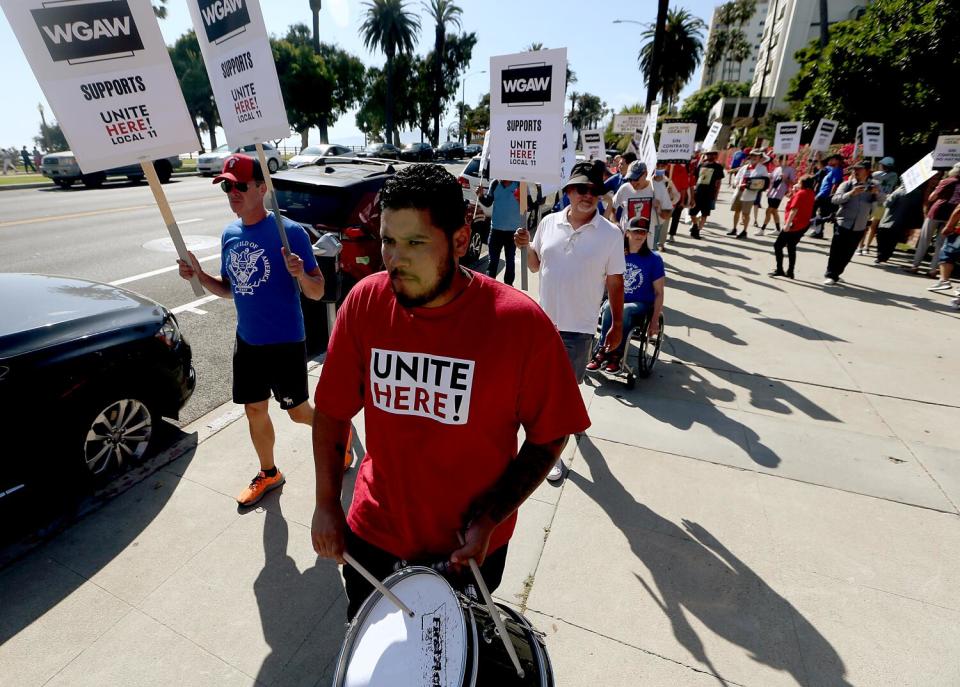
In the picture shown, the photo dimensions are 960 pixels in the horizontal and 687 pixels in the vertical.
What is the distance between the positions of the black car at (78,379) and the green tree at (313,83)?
37.3 meters

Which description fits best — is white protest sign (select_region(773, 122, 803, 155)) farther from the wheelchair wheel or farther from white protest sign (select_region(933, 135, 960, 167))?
the wheelchair wheel

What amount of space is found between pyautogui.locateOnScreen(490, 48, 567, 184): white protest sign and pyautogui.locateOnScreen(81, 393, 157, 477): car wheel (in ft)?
9.97

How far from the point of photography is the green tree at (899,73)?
13.0 metres

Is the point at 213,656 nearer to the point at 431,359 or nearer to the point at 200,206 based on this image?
the point at 431,359

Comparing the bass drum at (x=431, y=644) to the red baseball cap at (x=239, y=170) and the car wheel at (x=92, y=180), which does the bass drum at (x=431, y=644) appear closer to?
the red baseball cap at (x=239, y=170)

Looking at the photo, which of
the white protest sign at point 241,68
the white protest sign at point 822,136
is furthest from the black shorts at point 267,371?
the white protest sign at point 822,136

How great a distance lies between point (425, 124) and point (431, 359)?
6160cm

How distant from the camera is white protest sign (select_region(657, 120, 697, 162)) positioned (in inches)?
379

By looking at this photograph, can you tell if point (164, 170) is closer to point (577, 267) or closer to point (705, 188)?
point (705, 188)

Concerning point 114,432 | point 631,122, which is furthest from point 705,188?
point 114,432

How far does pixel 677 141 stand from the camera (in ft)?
32.1

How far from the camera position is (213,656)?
2.31 metres

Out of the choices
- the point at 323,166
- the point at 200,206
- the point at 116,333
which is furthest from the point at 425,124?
the point at 116,333

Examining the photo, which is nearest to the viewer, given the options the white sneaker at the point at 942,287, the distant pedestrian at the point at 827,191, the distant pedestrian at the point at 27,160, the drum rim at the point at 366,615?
the drum rim at the point at 366,615
